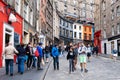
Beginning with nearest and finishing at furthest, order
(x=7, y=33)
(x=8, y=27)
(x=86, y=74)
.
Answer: (x=86, y=74), (x=8, y=27), (x=7, y=33)

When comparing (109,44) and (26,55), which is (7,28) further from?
(109,44)

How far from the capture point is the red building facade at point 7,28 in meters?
15.0

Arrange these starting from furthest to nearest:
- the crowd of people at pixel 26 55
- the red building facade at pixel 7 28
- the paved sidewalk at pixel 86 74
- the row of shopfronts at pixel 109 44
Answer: the row of shopfronts at pixel 109 44 → the red building facade at pixel 7 28 → the crowd of people at pixel 26 55 → the paved sidewalk at pixel 86 74

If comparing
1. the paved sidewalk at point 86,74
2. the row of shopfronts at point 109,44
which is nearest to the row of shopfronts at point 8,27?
the paved sidewalk at point 86,74

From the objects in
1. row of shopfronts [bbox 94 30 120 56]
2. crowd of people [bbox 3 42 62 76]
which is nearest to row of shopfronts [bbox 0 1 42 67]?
crowd of people [bbox 3 42 62 76]

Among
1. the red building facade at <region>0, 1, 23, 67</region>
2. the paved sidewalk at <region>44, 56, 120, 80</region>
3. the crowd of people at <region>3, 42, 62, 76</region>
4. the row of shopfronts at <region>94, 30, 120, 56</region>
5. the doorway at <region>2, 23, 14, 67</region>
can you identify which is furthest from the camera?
the row of shopfronts at <region>94, 30, 120, 56</region>

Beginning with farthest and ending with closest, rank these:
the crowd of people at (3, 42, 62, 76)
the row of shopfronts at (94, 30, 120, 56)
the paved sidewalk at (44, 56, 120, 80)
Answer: the row of shopfronts at (94, 30, 120, 56) < the crowd of people at (3, 42, 62, 76) < the paved sidewalk at (44, 56, 120, 80)

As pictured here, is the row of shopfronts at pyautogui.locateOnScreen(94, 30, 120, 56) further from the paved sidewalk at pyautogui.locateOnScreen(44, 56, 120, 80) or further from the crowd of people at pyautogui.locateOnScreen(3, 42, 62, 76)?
the crowd of people at pyautogui.locateOnScreen(3, 42, 62, 76)

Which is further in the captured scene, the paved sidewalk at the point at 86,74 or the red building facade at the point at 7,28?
the red building facade at the point at 7,28

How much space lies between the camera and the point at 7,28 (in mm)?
16219

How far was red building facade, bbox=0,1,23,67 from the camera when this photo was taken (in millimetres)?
14962

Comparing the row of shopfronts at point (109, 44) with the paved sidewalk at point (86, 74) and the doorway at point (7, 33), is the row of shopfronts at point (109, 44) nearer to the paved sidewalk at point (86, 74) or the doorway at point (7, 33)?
the paved sidewalk at point (86, 74)

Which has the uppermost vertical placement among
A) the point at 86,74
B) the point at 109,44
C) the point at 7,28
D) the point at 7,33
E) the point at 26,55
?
the point at 7,28

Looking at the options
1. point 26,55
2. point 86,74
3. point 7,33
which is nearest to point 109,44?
point 7,33
